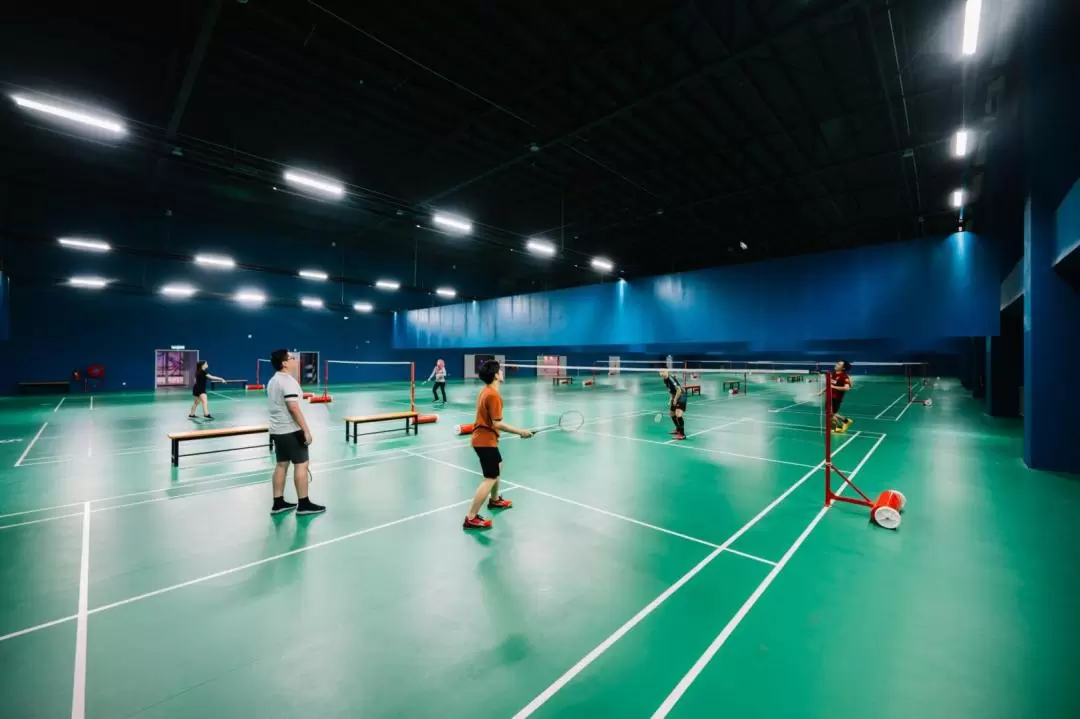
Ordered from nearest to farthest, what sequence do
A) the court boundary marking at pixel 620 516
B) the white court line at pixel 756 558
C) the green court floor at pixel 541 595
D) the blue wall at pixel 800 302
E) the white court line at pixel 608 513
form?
the green court floor at pixel 541 595 < the white court line at pixel 756 558 < the court boundary marking at pixel 620 516 < the white court line at pixel 608 513 < the blue wall at pixel 800 302

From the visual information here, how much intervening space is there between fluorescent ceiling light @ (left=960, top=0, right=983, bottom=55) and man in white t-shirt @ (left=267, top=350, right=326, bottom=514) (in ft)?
28.9

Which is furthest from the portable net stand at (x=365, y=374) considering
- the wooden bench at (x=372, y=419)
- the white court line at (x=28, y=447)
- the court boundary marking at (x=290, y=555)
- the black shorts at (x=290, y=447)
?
the court boundary marking at (x=290, y=555)

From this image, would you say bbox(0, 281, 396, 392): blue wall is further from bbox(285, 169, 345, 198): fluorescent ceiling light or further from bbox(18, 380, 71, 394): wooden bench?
bbox(285, 169, 345, 198): fluorescent ceiling light

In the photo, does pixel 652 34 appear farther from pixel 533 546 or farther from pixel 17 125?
pixel 17 125

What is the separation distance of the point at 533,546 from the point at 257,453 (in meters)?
6.98

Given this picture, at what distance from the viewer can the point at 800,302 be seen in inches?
429

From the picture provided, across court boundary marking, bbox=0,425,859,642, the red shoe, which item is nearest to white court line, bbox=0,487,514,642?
court boundary marking, bbox=0,425,859,642

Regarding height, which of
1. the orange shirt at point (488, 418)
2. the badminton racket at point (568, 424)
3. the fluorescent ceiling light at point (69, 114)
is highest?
the fluorescent ceiling light at point (69, 114)

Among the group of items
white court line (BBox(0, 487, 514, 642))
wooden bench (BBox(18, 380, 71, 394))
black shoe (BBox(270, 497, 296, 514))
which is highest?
wooden bench (BBox(18, 380, 71, 394))

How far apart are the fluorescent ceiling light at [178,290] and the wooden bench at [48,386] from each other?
5551 millimetres

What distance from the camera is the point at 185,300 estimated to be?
72.6 feet

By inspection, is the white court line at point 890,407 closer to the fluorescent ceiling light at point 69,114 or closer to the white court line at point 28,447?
the fluorescent ceiling light at point 69,114

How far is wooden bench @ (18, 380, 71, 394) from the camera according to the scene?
18.7m

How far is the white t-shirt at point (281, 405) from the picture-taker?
5023 millimetres
